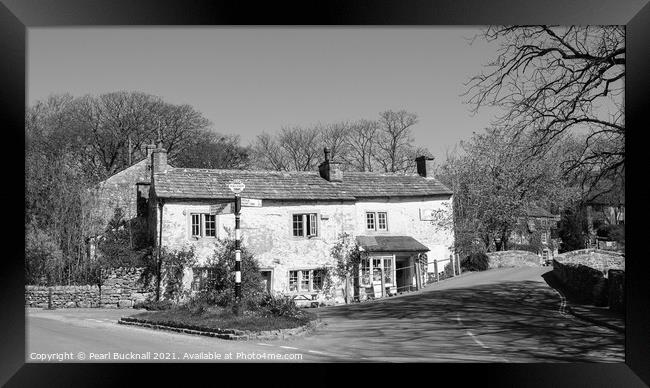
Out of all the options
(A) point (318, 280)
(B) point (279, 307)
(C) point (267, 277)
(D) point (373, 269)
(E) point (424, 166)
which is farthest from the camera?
(E) point (424, 166)

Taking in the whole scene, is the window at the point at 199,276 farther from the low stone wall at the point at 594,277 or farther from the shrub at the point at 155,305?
the low stone wall at the point at 594,277

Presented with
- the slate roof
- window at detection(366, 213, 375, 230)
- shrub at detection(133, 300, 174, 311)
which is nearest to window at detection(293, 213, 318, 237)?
the slate roof

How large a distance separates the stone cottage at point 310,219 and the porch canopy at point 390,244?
3 cm

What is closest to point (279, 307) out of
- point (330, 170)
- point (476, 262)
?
point (330, 170)

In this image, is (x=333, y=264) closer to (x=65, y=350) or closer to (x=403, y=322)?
(x=403, y=322)

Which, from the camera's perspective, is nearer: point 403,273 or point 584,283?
point 584,283

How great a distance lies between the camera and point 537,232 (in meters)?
23.1

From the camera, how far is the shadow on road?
8555 mm

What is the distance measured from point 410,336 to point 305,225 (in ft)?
24.9

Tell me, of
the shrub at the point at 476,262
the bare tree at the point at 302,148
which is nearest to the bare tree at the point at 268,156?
the bare tree at the point at 302,148

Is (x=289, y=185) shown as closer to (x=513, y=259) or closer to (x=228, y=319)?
(x=228, y=319)

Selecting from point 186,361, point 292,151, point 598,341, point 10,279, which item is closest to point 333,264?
point 292,151
